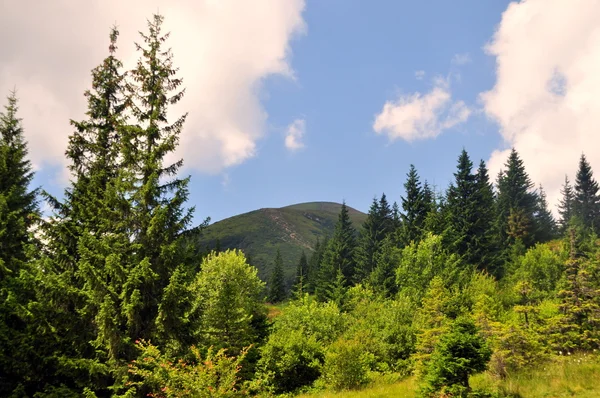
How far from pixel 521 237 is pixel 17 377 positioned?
196 feet

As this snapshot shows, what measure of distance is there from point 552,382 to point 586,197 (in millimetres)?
78695

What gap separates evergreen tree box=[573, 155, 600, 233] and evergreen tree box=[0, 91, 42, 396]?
86.2 m

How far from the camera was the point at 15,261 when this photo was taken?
1650 centimetres

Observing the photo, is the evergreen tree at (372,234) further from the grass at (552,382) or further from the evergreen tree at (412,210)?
the grass at (552,382)

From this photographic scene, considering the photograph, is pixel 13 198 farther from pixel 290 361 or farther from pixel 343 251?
pixel 343 251

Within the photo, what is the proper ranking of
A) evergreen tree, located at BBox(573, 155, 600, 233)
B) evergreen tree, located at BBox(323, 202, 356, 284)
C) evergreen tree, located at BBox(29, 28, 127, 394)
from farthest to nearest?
evergreen tree, located at BBox(573, 155, 600, 233) < evergreen tree, located at BBox(323, 202, 356, 284) < evergreen tree, located at BBox(29, 28, 127, 394)

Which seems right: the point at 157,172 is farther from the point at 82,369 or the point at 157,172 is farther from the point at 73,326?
the point at 82,369

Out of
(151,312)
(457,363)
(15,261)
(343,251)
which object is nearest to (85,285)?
(151,312)

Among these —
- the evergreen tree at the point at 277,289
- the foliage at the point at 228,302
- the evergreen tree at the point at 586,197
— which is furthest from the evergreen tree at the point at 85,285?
the evergreen tree at the point at 586,197

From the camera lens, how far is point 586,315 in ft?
46.1

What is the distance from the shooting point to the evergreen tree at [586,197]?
2751 inches

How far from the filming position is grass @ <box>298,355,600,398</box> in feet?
36.6

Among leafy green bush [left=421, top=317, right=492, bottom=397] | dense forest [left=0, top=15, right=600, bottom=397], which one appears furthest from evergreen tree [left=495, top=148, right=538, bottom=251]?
leafy green bush [left=421, top=317, right=492, bottom=397]

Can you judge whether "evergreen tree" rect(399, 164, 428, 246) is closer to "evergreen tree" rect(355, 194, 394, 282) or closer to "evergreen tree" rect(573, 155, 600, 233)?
"evergreen tree" rect(355, 194, 394, 282)
